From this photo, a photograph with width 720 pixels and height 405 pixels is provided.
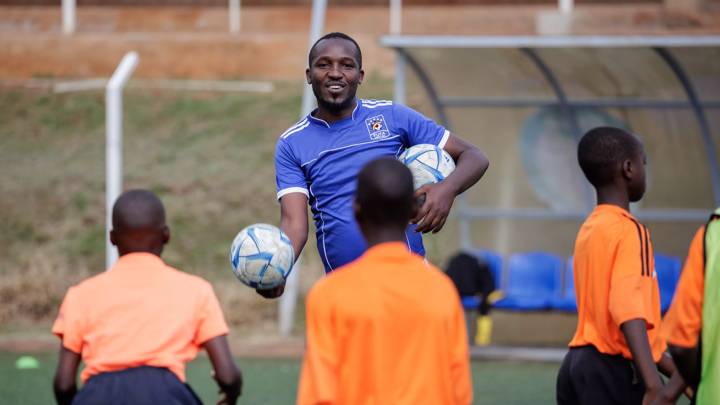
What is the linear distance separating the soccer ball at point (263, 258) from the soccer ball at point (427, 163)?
585 mm

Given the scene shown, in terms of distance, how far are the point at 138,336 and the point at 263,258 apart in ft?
2.05

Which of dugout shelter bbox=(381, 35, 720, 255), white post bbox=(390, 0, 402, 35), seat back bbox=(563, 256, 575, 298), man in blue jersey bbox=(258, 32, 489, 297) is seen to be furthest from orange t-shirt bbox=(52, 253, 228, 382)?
white post bbox=(390, 0, 402, 35)

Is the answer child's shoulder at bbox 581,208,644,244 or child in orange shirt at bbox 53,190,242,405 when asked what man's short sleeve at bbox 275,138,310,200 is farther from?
child's shoulder at bbox 581,208,644,244

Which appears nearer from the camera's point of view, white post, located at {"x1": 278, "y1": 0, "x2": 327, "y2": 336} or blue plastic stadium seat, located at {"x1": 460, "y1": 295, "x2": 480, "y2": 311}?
blue plastic stadium seat, located at {"x1": 460, "y1": 295, "x2": 480, "y2": 311}

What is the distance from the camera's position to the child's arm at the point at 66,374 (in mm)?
4699

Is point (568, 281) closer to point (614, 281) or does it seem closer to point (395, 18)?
point (614, 281)

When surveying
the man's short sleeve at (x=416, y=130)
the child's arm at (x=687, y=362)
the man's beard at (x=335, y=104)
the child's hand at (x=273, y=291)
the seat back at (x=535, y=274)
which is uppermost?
the man's beard at (x=335, y=104)

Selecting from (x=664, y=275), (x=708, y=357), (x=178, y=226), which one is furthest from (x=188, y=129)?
(x=708, y=357)

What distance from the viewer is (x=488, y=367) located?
11641 millimetres

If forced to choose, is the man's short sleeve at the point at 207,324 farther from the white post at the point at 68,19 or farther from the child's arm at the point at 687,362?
the white post at the point at 68,19

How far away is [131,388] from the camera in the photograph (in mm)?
4629

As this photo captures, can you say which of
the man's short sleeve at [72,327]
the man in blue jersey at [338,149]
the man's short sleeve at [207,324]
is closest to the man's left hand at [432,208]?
the man in blue jersey at [338,149]

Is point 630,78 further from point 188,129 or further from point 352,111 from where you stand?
point 188,129

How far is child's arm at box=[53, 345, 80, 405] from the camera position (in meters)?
4.70
